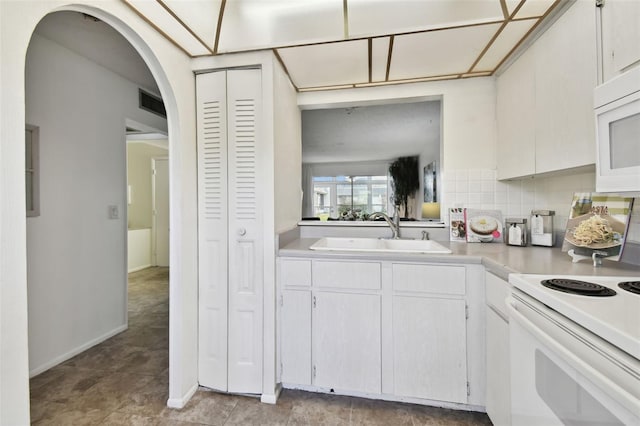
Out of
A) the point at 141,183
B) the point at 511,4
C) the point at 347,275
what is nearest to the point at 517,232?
the point at 347,275

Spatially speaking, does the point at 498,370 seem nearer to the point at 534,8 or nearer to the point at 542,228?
the point at 542,228

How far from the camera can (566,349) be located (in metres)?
0.74

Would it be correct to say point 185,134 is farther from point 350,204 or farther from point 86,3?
point 350,204

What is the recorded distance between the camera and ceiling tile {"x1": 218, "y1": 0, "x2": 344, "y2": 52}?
142 centimetres

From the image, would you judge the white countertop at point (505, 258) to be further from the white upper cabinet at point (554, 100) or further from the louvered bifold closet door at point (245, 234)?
the white upper cabinet at point (554, 100)

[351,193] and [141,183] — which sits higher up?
[141,183]

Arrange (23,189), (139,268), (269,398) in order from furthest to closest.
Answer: (139,268), (269,398), (23,189)

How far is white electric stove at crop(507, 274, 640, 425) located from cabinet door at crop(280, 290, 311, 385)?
1.04 metres

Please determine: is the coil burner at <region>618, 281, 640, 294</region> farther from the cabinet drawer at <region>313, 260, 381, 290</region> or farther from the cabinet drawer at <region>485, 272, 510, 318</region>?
the cabinet drawer at <region>313, 260, 381, 290</region>

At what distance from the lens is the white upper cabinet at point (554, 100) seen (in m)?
1.19

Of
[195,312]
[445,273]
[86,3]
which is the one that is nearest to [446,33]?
[445,273]

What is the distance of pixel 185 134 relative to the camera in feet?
5.42

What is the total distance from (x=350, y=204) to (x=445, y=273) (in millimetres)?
3997

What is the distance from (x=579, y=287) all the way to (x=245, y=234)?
1.53 m
